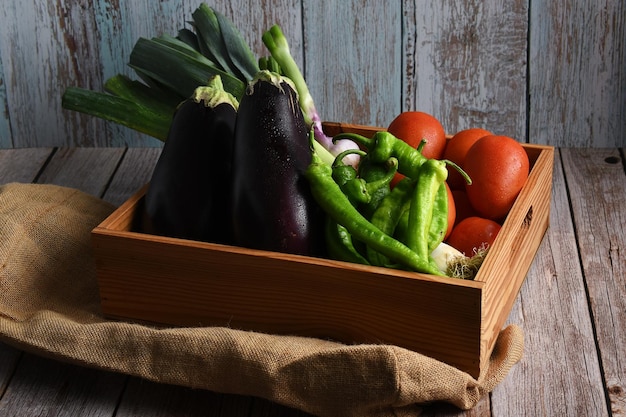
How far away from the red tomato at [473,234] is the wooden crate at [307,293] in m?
0.03

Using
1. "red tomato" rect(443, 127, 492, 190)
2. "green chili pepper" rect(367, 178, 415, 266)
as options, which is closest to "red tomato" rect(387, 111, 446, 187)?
"red tomato" rect(443, 127, 492, 190)

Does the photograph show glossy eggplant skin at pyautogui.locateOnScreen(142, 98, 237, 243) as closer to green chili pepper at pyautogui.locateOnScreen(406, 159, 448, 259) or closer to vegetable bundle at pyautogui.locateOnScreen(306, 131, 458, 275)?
vegetable bundle at pyautogui.locateOnScreen(306, 131, 458, 275)

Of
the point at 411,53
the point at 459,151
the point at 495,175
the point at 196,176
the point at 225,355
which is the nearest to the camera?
the point at 225,355

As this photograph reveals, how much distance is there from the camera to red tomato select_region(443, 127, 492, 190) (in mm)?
1379

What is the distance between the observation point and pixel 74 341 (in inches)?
44.3

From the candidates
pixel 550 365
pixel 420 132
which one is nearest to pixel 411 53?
pixel 420 132

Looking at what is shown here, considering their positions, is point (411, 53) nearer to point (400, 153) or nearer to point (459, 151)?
point (459, 151)

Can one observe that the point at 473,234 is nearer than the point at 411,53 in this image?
Result: Yes

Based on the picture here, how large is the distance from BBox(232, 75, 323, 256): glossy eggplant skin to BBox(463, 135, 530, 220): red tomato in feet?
0.89

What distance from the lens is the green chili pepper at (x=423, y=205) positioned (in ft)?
3.59

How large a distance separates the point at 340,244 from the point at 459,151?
339mm

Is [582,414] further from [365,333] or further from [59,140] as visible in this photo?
[59,140]

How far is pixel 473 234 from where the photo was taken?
1232 mm

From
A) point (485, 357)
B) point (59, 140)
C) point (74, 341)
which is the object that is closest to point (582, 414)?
point (485, 357)
